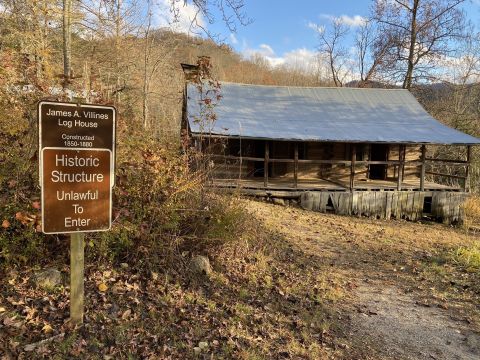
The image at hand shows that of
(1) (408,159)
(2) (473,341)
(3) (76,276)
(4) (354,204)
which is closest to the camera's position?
(3) (76,276)

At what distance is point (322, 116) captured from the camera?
674 inches

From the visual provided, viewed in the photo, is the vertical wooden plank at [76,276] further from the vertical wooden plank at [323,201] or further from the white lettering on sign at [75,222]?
the vertical wooden plank at [323,201]

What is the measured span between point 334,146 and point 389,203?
364 cm

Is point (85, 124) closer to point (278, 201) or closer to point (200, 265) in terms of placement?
point (200, 265)

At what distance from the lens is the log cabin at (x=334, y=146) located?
14.9 meters

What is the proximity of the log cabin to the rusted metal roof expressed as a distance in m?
0.04

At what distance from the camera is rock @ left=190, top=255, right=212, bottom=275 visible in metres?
5.99

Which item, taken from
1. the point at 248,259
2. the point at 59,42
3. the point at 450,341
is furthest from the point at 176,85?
the point at 450,341

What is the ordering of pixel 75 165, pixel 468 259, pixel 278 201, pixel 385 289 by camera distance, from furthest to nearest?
1. pixel 278 201
2. pixel 468 259
3. pixel 385 289
4. pixel 75 165

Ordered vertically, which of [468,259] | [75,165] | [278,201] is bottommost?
[468,259]

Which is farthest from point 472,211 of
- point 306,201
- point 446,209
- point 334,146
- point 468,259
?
Result: point 468,259

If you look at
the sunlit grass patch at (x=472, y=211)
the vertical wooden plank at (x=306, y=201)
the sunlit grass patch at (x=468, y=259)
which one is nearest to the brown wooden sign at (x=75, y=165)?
the sunlit grass patch at (x=468, y=259)

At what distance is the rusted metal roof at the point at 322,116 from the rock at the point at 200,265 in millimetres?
6706

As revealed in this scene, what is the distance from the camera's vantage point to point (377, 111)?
60.1 ft
